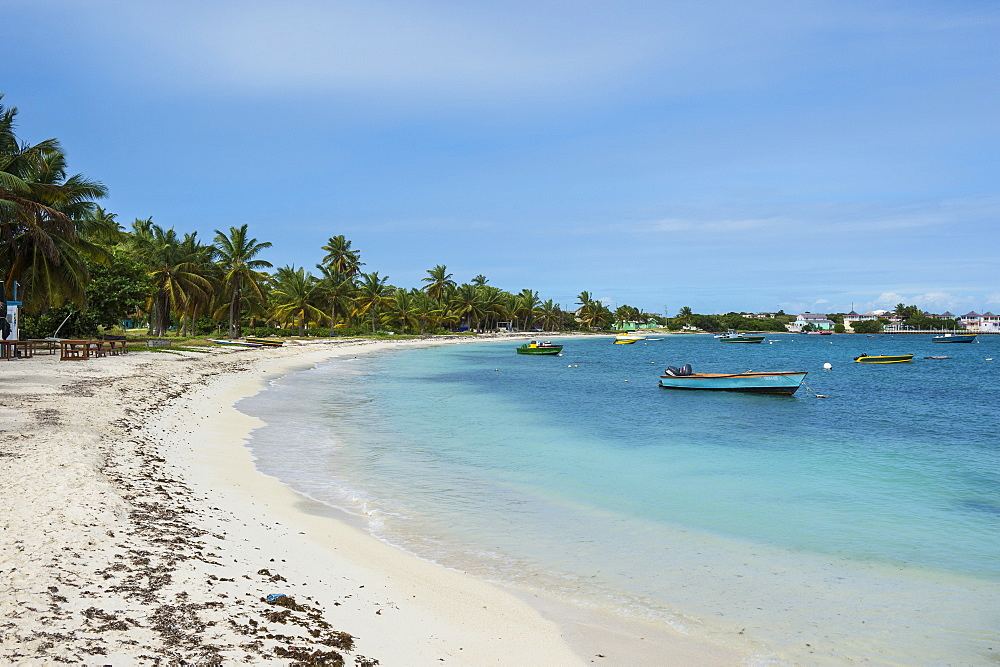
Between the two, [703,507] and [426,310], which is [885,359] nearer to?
[426,310]

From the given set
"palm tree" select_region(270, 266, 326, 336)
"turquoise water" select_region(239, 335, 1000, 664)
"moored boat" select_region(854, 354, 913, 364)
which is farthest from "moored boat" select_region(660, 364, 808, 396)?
"palm tree" select_region(270, 266, 326, 336)

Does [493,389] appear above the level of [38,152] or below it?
below

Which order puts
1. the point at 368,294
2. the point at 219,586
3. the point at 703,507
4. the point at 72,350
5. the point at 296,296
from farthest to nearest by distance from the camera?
1. the point at 368,294
2. the point at 296,296
3. the point at 72,350
4. the point at 703,507
5. the point at 219,586

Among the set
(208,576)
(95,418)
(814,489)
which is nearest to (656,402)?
(814,489)

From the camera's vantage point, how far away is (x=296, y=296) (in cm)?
6719

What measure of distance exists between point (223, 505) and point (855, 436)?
18980 mm

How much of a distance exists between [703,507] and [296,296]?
62.4 m

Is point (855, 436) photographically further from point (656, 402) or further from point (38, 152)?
point (38, 152)

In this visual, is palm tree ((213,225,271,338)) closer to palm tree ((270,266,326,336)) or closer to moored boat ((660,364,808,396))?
palm tree ((270,266,326,336))

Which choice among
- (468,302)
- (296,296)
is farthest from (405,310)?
(296,296)

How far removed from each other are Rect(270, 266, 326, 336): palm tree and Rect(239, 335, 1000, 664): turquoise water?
45.0m

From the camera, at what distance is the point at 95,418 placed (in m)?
12.4

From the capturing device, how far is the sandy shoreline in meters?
4.21

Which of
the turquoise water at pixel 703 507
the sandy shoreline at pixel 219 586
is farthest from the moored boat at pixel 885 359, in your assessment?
the sandy shoreline at pixel 219 586
